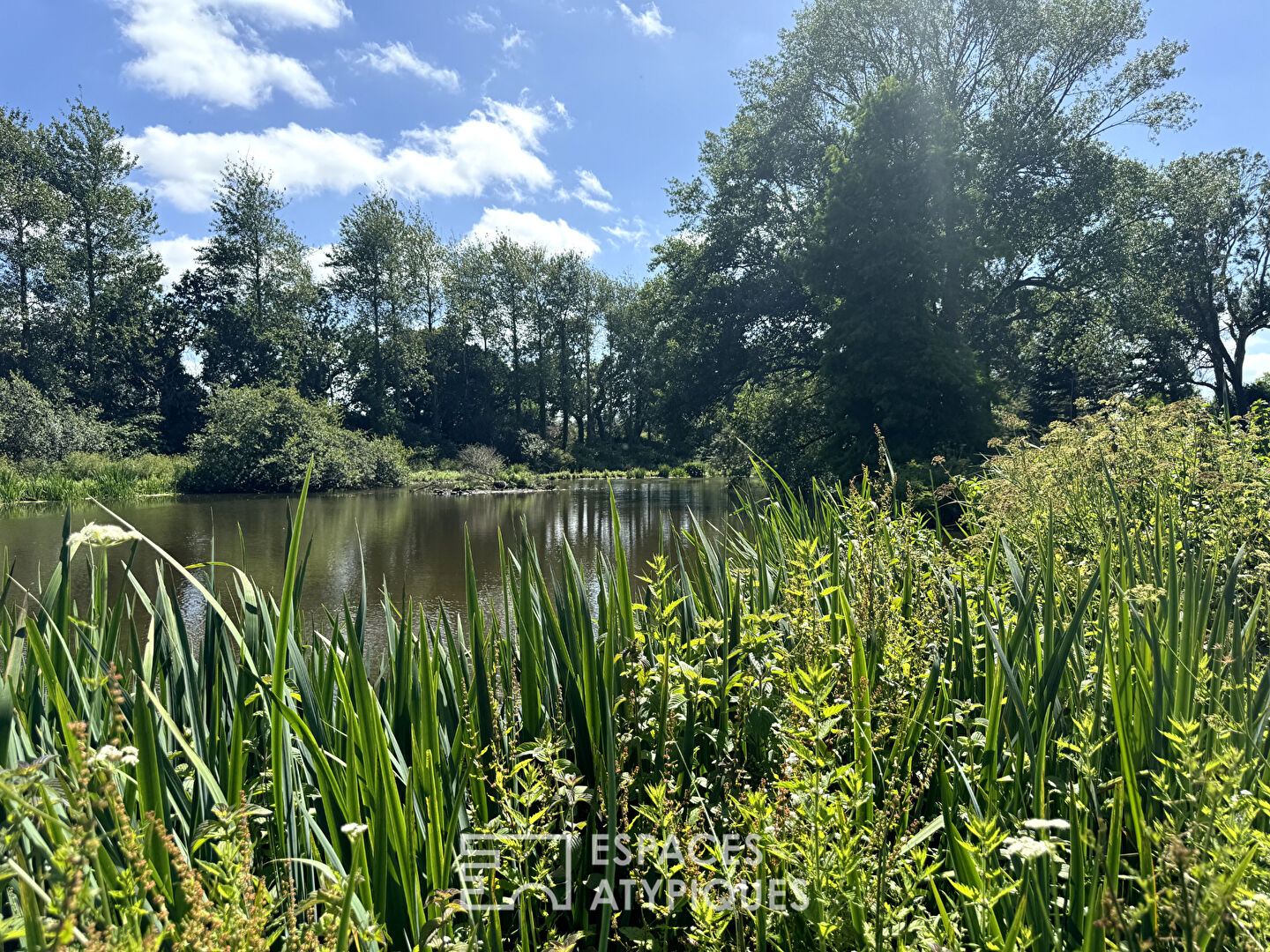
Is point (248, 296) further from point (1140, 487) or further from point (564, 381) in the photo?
point (1140, 487)

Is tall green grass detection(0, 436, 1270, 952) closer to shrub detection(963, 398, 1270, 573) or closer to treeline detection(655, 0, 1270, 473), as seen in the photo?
shrub detection(963, 398, 1270, 573)

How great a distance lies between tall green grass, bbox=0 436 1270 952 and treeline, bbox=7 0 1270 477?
6.38 metres

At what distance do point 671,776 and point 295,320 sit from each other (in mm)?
37087

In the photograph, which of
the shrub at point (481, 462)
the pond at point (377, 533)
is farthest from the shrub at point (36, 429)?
the shrub at point (481, 462)

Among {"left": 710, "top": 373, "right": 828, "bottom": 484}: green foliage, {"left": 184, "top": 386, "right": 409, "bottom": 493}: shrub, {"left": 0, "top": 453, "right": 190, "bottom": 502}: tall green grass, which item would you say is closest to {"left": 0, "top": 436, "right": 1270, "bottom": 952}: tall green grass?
{"left": 710, "top": 373, "right": 828, "bottom": 484}: green foliage

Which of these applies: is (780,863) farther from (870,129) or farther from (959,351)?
(870,129)

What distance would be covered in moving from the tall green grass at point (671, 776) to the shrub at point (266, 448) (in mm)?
20850

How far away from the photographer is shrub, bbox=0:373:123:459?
61.1 ft

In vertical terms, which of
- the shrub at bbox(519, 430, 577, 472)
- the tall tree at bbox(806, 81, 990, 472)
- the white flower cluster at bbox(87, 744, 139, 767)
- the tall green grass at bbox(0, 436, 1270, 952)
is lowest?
the tall green grass at bbox(0, 436, 1270, 952)

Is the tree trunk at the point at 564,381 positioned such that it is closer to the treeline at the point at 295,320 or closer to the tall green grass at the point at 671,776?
the treeline at the point at 295,320

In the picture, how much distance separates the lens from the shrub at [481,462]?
29359mm

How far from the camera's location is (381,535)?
12273 mm

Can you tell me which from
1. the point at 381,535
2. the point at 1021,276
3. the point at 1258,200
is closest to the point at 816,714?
the point at 381,535

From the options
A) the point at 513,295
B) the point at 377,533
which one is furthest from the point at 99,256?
the point at 377,533
